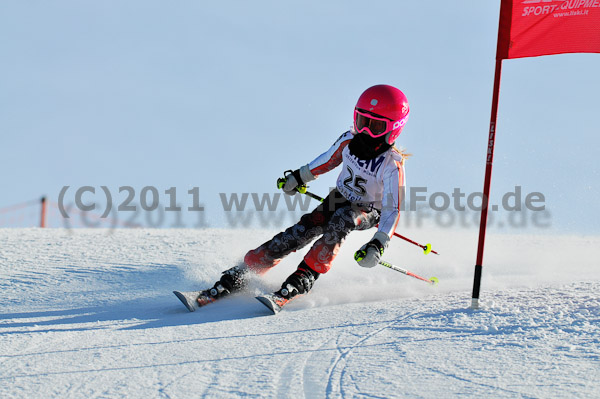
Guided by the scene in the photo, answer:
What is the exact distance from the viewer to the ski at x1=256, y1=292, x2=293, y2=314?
4.15m

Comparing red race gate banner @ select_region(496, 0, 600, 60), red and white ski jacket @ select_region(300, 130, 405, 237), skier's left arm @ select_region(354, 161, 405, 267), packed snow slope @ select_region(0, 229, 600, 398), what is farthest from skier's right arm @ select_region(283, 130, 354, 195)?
red race gate banner @ select_region(496, 0, 600, 60)

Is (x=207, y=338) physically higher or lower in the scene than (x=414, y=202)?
lower

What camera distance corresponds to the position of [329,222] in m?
4.65

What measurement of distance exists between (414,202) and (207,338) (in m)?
5.33

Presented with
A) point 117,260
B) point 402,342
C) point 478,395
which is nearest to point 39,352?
point 402,342

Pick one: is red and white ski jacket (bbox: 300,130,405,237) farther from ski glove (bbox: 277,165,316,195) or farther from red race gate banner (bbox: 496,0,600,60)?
red race gate banner (bbox: 496,0,600,60)

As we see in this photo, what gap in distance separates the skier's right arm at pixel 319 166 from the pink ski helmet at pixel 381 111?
1.16ft

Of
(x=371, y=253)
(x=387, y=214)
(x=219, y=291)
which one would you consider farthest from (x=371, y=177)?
(x=219, y=291)

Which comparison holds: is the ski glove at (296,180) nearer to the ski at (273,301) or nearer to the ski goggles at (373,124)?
the ski goggles at (373,124)

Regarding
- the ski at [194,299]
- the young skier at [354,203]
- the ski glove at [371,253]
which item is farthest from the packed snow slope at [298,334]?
the ski glove at [371,253]

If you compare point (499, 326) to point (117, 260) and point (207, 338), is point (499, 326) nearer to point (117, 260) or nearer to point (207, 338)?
point (207, 338)

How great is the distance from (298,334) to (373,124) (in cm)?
185

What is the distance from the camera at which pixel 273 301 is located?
420 centimetres

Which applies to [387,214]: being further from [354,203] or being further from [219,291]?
[219,291]
